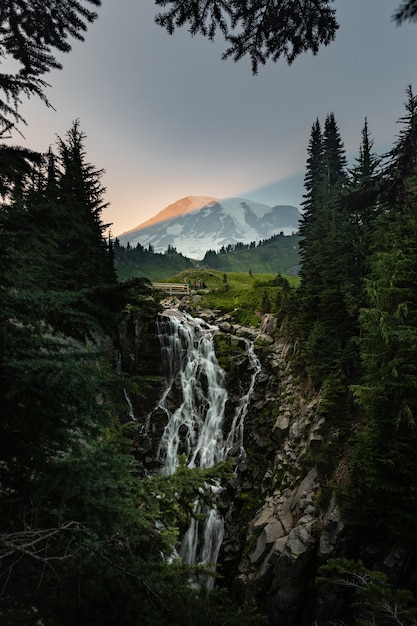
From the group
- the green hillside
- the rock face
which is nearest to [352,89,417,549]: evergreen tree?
the rock face

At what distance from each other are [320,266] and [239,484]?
15202 millimetres

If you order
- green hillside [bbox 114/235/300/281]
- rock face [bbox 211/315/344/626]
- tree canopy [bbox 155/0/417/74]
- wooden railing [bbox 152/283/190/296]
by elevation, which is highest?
green hillside [bbox 114/235/300/281]

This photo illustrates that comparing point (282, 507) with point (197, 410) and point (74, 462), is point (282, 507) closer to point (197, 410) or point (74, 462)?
point (197, 410)

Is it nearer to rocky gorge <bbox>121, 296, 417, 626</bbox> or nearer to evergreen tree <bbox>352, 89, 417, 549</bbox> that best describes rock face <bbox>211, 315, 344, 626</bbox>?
rocky gorge <bbox>121, 296, 417, 626</bbox>

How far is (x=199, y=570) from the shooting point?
5.62 m

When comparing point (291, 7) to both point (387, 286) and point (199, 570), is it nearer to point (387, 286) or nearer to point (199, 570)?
point (199, 570)

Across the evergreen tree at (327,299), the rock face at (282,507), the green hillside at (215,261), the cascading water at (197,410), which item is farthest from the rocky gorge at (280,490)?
the green hillside at (215,261)

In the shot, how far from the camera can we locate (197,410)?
2427 cm

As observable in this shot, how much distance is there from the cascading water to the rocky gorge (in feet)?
1.97

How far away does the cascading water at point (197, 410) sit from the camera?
18109mm

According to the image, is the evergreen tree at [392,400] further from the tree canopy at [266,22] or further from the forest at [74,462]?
the tree canopy at [266,22]

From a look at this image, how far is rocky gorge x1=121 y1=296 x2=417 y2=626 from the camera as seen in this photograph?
38.0 ft

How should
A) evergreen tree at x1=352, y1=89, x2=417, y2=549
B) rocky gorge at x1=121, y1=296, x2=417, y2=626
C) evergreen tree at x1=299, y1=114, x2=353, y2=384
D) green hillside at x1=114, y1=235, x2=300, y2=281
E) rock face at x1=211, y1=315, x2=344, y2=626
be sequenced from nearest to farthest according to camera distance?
evergreen tree at x1=352, y1=89, x2=417, y2=549 → rocky gorge at x1=121, y1=296, x2=417, y2=626 → rock face at x1=211, y1=315, x2=344, y2=626 → evergreen tree at x1=299, y1=114, x2=353, y2=384 → green hillside at x1=114, y1=235, x2=300, y2=281

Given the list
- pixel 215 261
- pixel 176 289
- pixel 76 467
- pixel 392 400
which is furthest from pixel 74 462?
pixel 215 261
